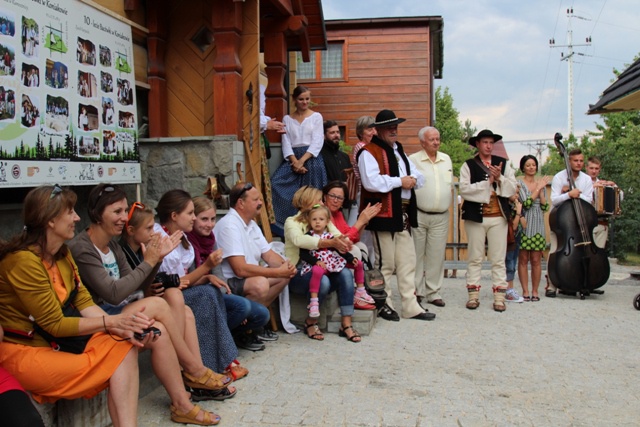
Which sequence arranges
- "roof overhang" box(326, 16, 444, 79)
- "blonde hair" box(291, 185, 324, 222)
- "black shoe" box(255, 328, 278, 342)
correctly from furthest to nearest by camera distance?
"roof overhang" box(326, 16, 444, 79)
"blonde hair" box(291, 185, 324, 222)
"black shoe" box(255, 328, 278, 342)

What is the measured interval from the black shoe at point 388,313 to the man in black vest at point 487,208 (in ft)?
3.76

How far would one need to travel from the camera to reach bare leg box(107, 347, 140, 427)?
10.5ft

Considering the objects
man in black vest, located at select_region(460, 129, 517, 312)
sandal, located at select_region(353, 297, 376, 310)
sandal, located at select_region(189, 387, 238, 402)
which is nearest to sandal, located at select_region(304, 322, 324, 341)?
sandal, located at select_region(353, 297, 376, 310)

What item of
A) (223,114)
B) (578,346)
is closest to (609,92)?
(578,346)

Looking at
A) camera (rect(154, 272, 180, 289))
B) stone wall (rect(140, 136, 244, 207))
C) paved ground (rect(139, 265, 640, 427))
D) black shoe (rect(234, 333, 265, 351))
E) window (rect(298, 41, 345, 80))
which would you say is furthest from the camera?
window (rect(298, 41, 345, 80))

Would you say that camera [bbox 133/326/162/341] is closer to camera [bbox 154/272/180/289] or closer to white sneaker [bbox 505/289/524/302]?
camera [bbox 154/272/180/289]

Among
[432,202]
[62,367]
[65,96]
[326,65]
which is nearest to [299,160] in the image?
[432,202]

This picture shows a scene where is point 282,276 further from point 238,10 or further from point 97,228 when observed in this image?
point 238,10

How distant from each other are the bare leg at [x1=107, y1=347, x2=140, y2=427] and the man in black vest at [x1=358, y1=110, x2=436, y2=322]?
385 centimetres

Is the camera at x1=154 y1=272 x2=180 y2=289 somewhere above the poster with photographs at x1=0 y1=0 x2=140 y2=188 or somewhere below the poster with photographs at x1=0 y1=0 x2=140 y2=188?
below

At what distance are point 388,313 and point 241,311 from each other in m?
2.32

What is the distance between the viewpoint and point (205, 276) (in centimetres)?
469

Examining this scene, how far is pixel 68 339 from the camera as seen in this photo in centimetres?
325

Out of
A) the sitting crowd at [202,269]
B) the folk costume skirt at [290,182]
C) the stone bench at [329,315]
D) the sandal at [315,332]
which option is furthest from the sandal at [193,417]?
the folk costume skirt at [290,182]
